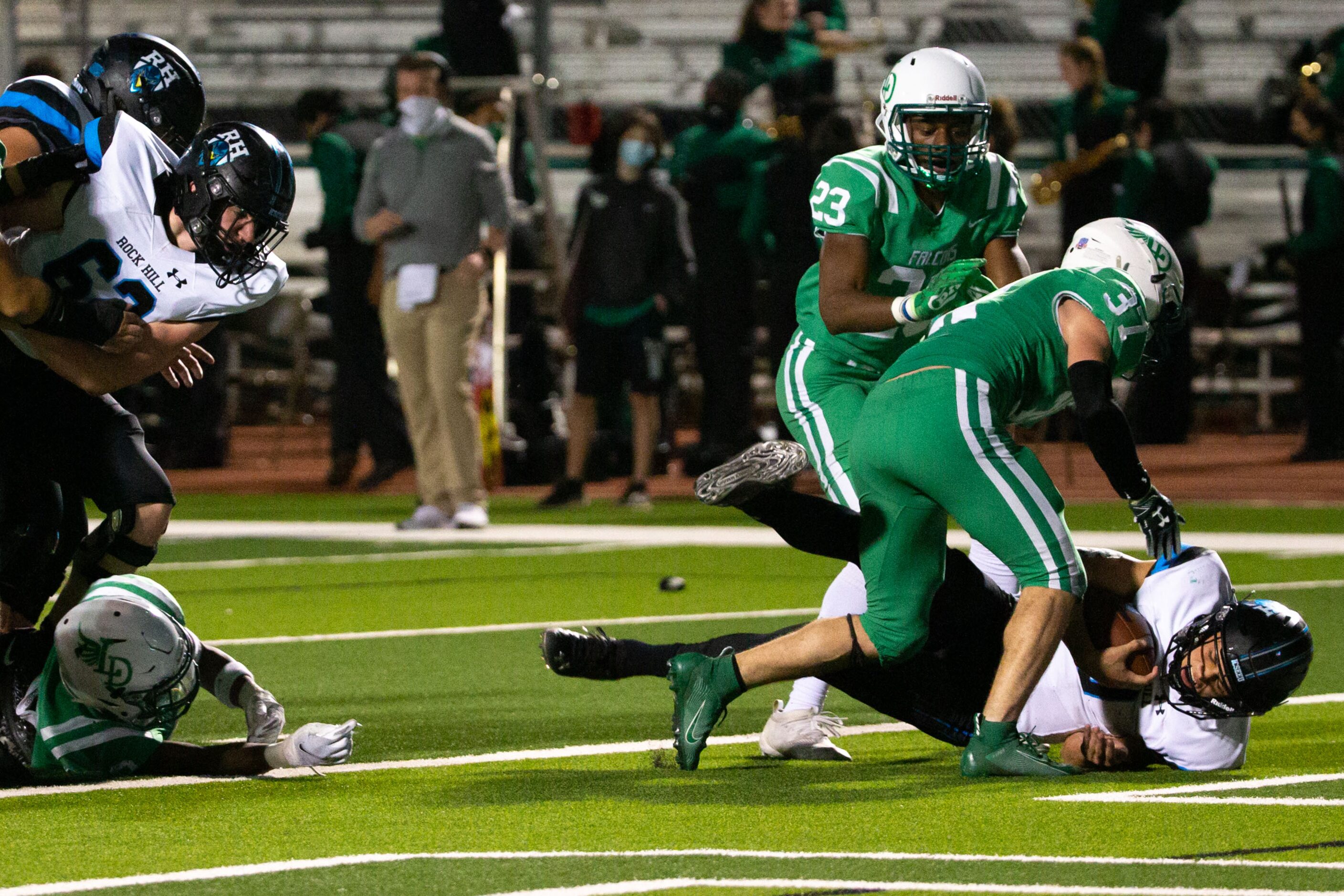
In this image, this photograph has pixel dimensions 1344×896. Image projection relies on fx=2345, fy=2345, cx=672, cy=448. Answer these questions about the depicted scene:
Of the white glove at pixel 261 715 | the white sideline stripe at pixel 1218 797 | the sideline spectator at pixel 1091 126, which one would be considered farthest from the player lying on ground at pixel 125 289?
the sideline spectator at pixel 1091 126

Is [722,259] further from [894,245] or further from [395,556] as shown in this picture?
[894,245]

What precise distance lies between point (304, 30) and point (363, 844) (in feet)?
84.5

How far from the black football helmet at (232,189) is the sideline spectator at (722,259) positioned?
899 centimetres

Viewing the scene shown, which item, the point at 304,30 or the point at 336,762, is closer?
the point at 336,762

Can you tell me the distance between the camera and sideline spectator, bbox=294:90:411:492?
14.9 metres

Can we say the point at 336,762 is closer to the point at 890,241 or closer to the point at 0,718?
the point at 0,718

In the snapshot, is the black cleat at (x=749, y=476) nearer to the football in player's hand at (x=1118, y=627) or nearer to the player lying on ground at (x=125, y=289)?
the football in player's hand at (x=1118, y=627)

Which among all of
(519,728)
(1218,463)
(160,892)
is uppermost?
(160,892)

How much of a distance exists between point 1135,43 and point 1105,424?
13.0m

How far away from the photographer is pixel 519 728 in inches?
254

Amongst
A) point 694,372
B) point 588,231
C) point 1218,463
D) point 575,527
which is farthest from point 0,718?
point 694,372

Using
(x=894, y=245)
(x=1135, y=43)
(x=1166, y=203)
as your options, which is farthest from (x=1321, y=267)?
(x=894, y=245)

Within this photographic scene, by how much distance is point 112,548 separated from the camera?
5.98 meters

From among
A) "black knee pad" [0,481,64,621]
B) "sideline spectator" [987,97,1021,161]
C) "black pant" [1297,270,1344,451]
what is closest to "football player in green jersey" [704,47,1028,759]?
"black knee pad" [0,481,64,621]
